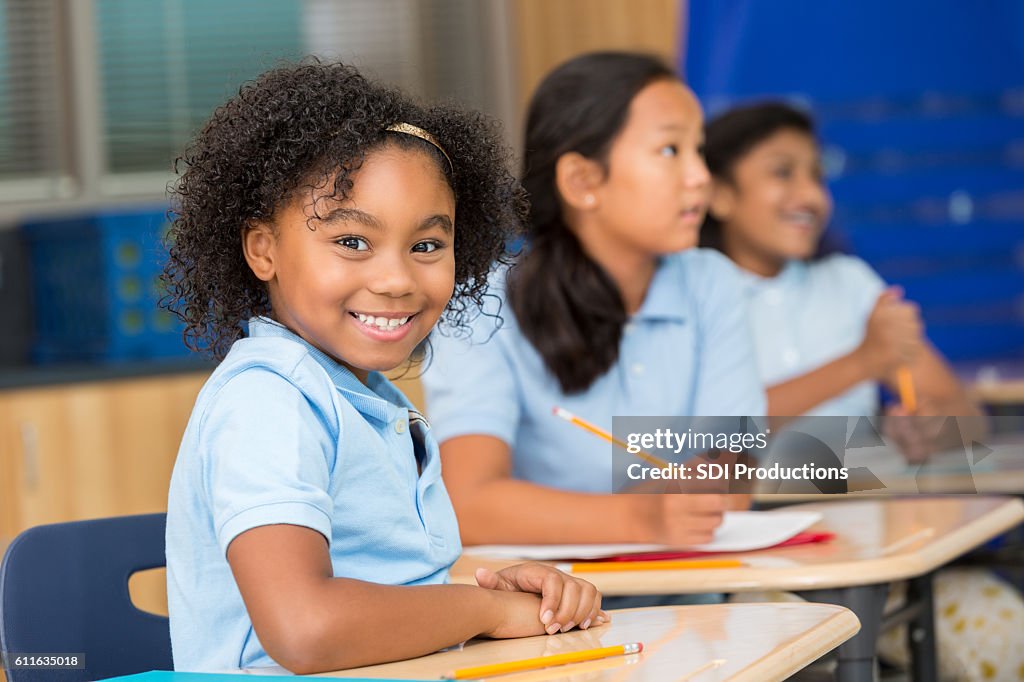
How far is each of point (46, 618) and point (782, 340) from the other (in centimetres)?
167

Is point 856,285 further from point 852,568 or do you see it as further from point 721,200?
point 852,568

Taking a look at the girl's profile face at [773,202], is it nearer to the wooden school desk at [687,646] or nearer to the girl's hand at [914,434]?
the girl's hand at [914,434]

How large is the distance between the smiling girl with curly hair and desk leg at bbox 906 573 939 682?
2.43 ft

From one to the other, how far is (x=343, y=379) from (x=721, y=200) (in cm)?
160

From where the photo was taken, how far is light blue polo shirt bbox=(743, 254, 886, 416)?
2.53 metres

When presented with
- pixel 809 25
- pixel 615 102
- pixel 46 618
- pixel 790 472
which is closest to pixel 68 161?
pixel 809 25

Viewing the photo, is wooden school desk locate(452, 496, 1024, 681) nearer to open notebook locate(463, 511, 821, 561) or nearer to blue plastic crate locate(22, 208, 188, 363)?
open notebook locate(463, 511, 821, 561)

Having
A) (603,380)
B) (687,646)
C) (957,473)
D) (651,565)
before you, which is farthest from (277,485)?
(957,473)

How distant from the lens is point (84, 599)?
1.17 m

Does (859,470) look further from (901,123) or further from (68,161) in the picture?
(68,161)

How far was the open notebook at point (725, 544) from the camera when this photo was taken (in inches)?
54.4

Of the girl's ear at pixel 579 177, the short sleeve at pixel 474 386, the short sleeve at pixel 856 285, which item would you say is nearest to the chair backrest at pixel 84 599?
the short sleeve at pixel 474 386

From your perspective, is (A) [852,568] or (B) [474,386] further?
(B) [474,386]

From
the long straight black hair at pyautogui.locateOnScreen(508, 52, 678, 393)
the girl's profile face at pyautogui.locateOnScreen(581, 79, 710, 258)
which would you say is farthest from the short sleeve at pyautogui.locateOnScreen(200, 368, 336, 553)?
the girl's profile face at pyautogui.locateOnScreen(581, 79, 710, 258)
